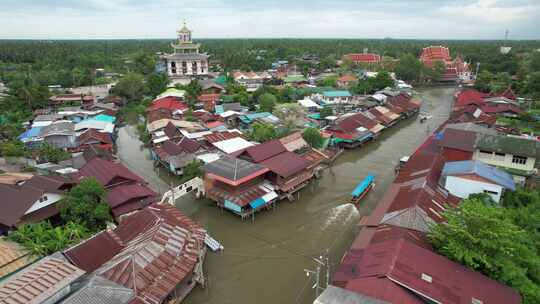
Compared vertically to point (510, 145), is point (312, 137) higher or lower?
lower

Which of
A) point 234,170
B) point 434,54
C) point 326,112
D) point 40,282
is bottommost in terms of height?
point 40,282

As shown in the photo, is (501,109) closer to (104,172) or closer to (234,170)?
(234,170)

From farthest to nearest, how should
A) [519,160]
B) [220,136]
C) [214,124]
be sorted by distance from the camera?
[214,124] < [220,136] < [519,160]

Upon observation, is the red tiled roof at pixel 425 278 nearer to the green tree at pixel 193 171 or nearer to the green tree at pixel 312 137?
the green tree at pixel 193 171

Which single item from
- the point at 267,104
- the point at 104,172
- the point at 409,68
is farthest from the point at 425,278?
the point at 409,68

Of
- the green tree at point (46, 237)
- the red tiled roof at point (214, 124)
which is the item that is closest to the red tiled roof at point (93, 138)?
the red tiled roof at point (214, 124)

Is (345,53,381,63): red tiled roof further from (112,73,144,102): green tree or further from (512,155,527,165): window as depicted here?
(512,155,527,165): window
